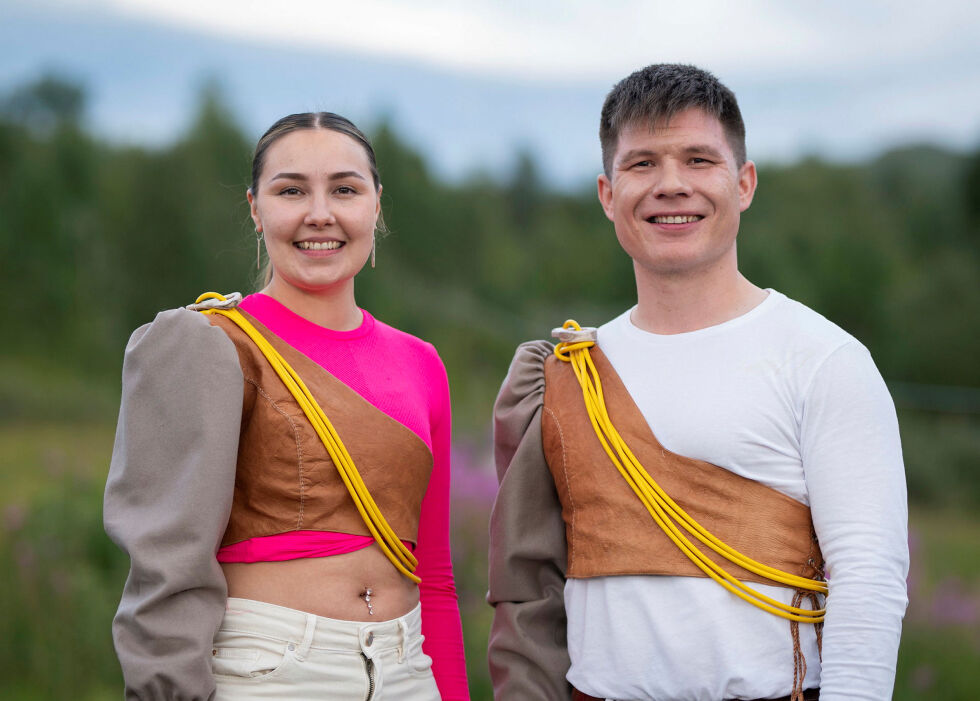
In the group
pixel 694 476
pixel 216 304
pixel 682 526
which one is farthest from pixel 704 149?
pixel 216 304

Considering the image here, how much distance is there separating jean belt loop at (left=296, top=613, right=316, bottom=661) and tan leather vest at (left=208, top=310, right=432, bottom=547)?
0.20 m

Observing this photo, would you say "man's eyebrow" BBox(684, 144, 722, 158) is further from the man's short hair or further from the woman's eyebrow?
the woman's eyebrow

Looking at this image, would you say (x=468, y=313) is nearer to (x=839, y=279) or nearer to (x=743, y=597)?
(x=839, y=279)

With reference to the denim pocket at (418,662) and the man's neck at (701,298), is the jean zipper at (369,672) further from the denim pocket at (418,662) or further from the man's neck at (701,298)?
the man's neck at (701,298)

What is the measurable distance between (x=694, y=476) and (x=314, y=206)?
3.57ft

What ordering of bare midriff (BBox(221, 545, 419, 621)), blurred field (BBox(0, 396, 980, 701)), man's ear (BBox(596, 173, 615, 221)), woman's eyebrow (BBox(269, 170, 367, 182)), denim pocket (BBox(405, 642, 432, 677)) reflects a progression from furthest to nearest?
1. blurred field (BBox(0, 396, 980, 701))
2. man's ear (BBox(596, 173, 615, 221))
3. woman's eyebrow (BBox(269, 170, 367, 182))
4. denim pocket (BBox(405, 642, 432, 677))
5. bare midriff (BBox(221, 545, 419, 621))

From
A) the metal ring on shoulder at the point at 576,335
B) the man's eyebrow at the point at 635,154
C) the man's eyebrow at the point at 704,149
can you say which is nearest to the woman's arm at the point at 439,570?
the metal ring on shoulder at the point at 576,335

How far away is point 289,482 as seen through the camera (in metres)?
2.32

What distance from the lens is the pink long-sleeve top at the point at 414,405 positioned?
2.50 meters

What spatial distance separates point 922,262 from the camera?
3083cm

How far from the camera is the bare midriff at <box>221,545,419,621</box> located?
226cm

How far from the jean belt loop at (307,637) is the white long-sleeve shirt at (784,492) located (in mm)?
611

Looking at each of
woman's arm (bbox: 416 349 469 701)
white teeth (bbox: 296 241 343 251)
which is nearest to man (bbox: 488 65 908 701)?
woman's arm (bbox: 416 349 469 701)

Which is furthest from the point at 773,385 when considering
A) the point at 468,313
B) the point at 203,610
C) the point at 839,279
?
the point at 839,279
